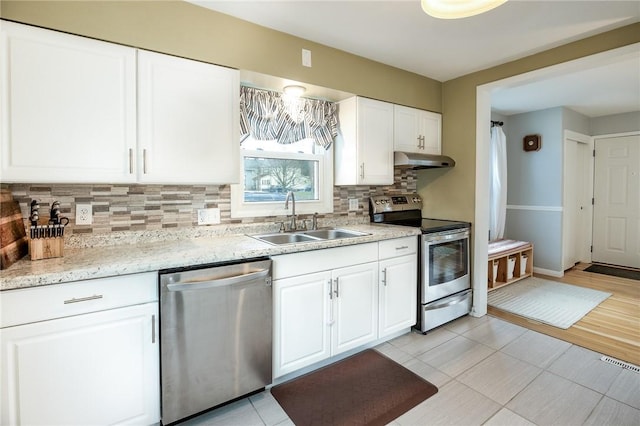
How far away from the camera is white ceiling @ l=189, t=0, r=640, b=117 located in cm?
201

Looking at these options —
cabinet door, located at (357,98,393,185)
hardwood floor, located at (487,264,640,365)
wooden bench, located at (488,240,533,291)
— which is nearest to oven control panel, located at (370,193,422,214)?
cabinet door, located at (357,98,393,185)

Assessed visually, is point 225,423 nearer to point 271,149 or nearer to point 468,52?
point 271,149

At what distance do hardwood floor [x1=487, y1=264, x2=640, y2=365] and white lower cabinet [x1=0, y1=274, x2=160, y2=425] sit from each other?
10.3ft

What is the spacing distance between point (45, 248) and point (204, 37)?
151cm

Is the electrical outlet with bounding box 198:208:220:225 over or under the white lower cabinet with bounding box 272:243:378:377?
over

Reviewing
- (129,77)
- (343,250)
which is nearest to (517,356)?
(343,250)

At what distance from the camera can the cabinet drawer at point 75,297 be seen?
1.31 metres

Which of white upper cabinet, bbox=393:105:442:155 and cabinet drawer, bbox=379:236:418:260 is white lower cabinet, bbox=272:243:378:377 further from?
white upper cabinet, bbox=393:105:442:155

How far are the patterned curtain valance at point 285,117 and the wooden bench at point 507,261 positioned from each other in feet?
8.60

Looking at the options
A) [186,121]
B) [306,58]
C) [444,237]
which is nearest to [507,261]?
[444,237]

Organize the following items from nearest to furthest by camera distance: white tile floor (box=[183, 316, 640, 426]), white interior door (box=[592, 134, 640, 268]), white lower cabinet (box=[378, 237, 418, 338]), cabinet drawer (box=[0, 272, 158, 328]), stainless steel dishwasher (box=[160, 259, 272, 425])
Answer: cabinet drawer (box=[0, 272, 158, 328])
stainless steel dishwasher (box=[160, 259, 272, 425])
white tile floor (box=[183, 316, 640, 426])
white lower cabinet (box=[378, 237, 418, 338])
white interior door (box=[592, 134, 640, 268])

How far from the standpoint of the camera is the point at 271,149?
272cm

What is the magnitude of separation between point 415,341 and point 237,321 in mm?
1639

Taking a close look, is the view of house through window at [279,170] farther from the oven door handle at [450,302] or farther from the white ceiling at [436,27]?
the oven door handle at [450,302]
